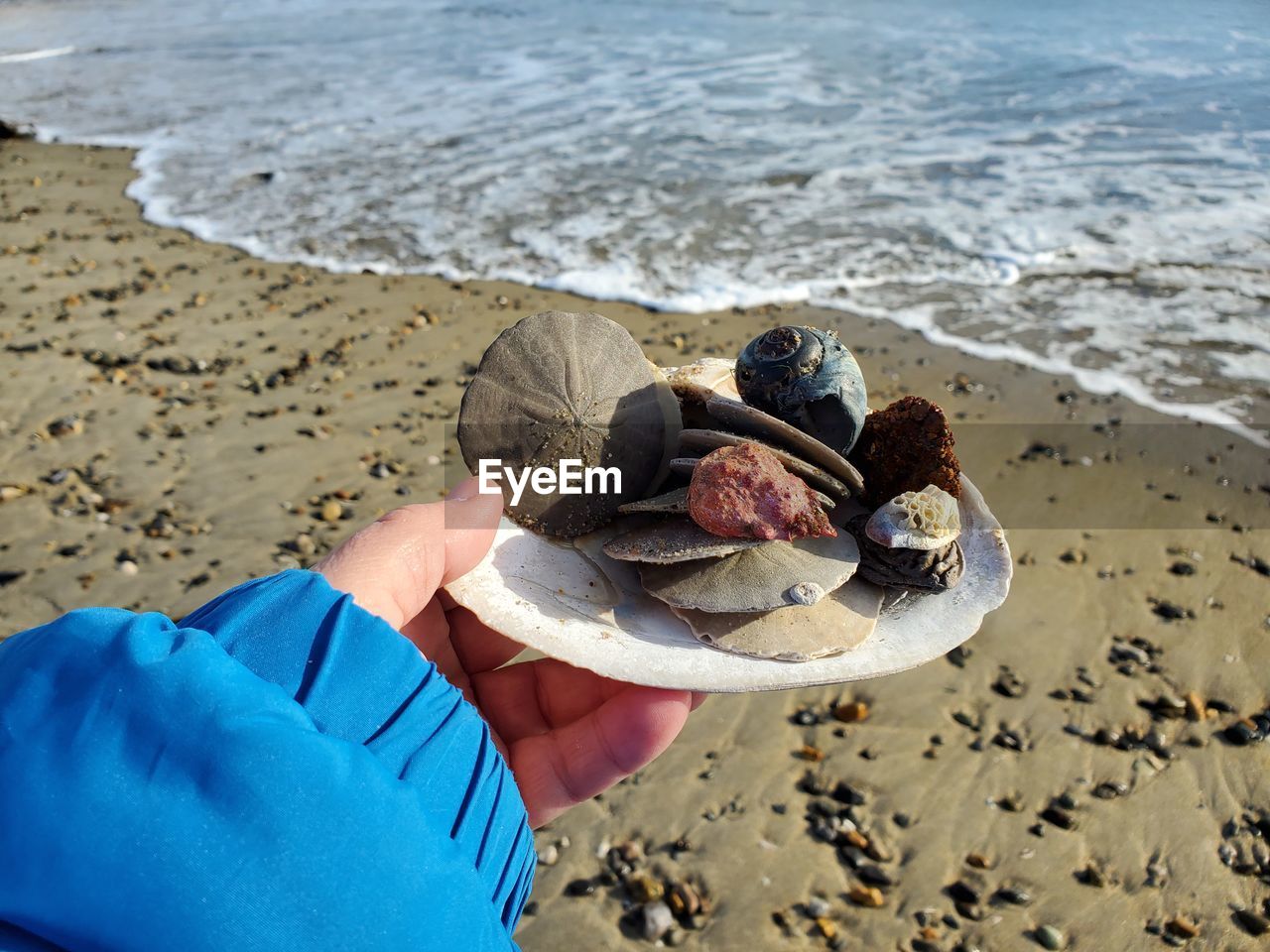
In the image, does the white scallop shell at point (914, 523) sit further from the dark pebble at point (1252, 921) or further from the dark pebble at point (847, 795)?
the dark pebble at point (1252, 921)

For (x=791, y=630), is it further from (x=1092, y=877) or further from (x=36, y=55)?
(x=36, y=55)

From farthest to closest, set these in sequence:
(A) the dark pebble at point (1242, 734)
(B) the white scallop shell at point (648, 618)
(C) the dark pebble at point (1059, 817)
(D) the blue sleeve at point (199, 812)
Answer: (A) the dark pebble at point (1242, 734), (C) the dark pebble at point (1059, 817), (B) the white scallop shell at point (648, 618), (D) the blue sleeve at point (199, 812)

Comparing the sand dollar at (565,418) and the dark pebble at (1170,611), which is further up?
the sand dollar at (565,418)

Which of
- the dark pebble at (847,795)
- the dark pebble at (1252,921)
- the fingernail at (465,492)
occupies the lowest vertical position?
the dark pebble at (1252,921)

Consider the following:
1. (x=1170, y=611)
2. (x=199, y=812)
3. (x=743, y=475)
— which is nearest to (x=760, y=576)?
(x=743, y=475)

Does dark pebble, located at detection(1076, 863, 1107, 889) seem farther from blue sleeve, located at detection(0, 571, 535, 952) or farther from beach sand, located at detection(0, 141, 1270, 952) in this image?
blue sleeve, located at detection(0, 571, 535, 952)

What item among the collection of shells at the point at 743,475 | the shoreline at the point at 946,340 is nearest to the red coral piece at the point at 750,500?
the collection of shells at the point at 743,475

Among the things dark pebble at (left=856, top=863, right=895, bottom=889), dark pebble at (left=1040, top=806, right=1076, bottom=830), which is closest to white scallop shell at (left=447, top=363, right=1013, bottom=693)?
dark pebble at (left=856, top=863, right=895, bottom=889)
